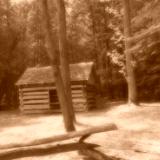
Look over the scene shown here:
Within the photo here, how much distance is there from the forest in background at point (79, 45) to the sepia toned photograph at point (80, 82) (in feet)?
0.36

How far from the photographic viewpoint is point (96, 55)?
133ft

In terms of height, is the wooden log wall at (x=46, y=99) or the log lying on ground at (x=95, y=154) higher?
the wooden log wall at (x=46, y=99)

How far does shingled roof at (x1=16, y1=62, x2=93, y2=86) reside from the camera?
25098 mm

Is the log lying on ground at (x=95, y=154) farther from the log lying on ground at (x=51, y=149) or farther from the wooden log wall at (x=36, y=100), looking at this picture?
the wooden log wall at (x=36, y=100)

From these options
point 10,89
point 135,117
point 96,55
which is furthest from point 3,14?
point 135,117

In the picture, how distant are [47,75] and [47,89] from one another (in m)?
1.26

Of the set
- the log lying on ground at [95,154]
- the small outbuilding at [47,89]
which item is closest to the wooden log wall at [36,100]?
the small outbuilding at [47,89]

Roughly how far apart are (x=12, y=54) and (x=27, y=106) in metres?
10.8

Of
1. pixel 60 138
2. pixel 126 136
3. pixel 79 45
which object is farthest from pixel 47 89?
pixel 60 138

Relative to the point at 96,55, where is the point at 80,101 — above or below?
below

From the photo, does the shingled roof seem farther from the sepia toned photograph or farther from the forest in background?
the forest in background

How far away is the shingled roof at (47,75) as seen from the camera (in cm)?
2510

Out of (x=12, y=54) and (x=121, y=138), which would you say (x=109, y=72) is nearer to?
(x=12, y=54)

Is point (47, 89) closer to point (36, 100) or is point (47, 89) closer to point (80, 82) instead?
point (36, 100)
